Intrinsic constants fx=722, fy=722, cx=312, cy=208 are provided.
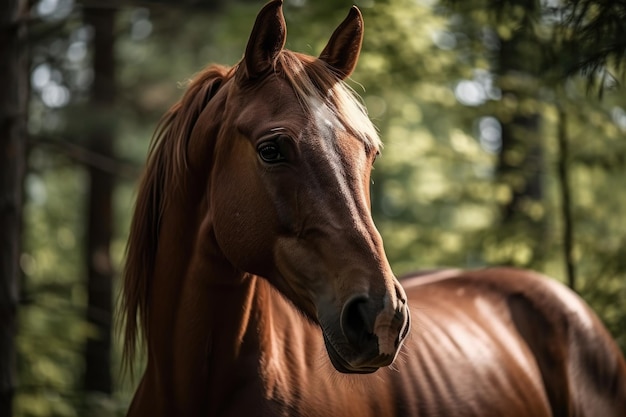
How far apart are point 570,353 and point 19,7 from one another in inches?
160

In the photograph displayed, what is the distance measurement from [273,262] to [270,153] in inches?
15.8

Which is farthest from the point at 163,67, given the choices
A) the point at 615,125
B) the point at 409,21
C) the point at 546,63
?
the point at 546,63

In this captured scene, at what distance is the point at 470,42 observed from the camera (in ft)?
22.5

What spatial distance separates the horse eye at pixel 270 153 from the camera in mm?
2592

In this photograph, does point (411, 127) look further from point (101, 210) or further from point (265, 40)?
point (265, 40)

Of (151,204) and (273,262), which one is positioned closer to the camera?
(273,262)

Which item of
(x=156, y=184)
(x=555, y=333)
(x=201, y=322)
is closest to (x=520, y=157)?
(x=555, y=333)

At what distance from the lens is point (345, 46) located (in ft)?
9.92

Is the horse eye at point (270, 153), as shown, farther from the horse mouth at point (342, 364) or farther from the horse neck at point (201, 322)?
the horse mouth at point (342, 364)

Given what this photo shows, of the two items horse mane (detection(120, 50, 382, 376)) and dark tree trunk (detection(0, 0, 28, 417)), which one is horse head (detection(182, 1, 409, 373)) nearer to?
horse mane (detection(120, 50, 382, 376))

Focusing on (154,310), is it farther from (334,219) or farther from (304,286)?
(334,219)

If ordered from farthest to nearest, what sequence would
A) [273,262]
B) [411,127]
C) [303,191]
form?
[411,127], [273,262], [303,191]

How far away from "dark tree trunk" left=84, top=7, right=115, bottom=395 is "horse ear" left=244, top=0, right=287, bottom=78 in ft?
24.3

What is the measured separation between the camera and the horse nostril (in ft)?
7.48
